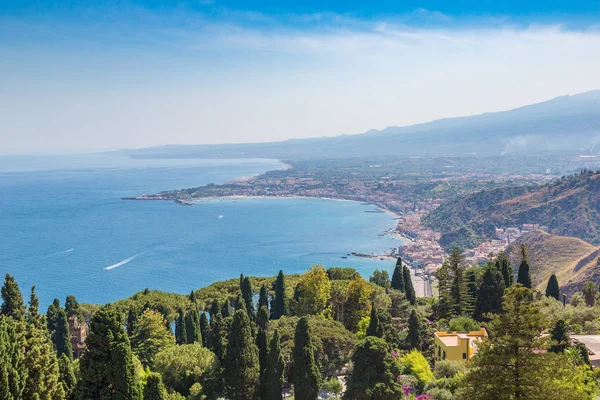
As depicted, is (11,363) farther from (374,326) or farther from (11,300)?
(374,326)

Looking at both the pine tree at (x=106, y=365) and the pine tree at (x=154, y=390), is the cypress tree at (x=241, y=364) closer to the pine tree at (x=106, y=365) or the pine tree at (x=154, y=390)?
the pine tree at (x=154, y=390)

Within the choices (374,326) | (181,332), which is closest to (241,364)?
(374,326)

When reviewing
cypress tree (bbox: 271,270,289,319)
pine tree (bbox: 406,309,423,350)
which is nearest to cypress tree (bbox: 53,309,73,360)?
→ cypress tree (bbox: 271,270,289,319)

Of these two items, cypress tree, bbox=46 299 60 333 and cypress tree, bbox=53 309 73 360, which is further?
cypress tree, bbox=46 299 60 333

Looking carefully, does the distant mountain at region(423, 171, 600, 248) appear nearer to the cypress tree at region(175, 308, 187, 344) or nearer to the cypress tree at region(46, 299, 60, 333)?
the cypress tree at region(175, 308, 187, 344)

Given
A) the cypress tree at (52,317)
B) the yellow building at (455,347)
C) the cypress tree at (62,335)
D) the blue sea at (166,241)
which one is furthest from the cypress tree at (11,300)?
the blue sea at (166,241)

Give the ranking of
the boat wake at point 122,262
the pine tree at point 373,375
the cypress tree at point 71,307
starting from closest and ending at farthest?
the pine tree at point 373,375 → the cypress tree at point 71,307 → the boat wake at point 122,262
